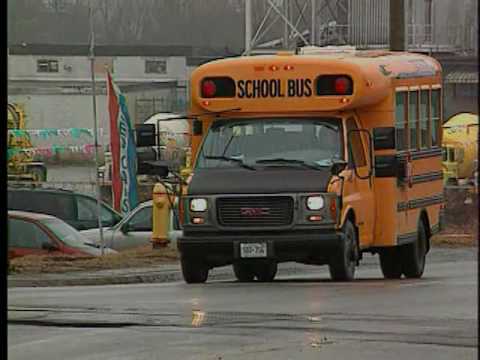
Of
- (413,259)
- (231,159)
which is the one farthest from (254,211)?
(413,259)

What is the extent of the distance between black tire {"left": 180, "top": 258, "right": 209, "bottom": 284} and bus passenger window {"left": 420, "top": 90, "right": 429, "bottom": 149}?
11.4 ft

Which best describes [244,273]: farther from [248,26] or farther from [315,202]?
[248,26]

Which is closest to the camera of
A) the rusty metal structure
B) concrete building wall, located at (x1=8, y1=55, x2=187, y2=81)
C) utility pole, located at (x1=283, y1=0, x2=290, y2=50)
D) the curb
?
the curb

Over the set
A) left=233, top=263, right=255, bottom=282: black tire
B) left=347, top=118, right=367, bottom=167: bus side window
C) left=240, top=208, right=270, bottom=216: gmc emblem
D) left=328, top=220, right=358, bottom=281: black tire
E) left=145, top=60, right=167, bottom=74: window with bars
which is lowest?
left=233, top=263, right=255, bottom=282: black tire

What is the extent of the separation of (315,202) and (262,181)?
2.08 feet

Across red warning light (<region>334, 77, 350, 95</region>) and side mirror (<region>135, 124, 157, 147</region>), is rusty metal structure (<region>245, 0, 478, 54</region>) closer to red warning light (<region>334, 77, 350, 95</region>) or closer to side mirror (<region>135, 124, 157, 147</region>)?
side mirror (<region>135, 124, 157, 147</region>)

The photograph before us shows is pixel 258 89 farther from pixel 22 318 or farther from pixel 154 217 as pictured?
pixel 154 217

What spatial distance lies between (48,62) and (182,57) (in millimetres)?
4762

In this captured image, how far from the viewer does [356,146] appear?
17.0m

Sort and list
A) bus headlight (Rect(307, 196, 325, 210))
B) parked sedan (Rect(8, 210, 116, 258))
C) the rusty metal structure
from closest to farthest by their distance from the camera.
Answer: bus headlight (Rect(307, 196, 325, 210)) → parked sedan (Rect(8, 210, 116, 258)) → the rusty metal structure

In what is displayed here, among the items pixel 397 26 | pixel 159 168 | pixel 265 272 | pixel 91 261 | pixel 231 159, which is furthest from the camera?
pixel 397 26

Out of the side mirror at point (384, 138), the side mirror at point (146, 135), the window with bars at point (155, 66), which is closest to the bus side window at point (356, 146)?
the side mirror at point (384, 138)

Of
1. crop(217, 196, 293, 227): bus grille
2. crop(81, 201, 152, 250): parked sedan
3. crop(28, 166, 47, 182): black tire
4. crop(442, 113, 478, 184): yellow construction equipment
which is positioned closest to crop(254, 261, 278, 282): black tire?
crop(217, 196, 293, 227): bus grille

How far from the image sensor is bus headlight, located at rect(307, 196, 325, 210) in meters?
16.0
